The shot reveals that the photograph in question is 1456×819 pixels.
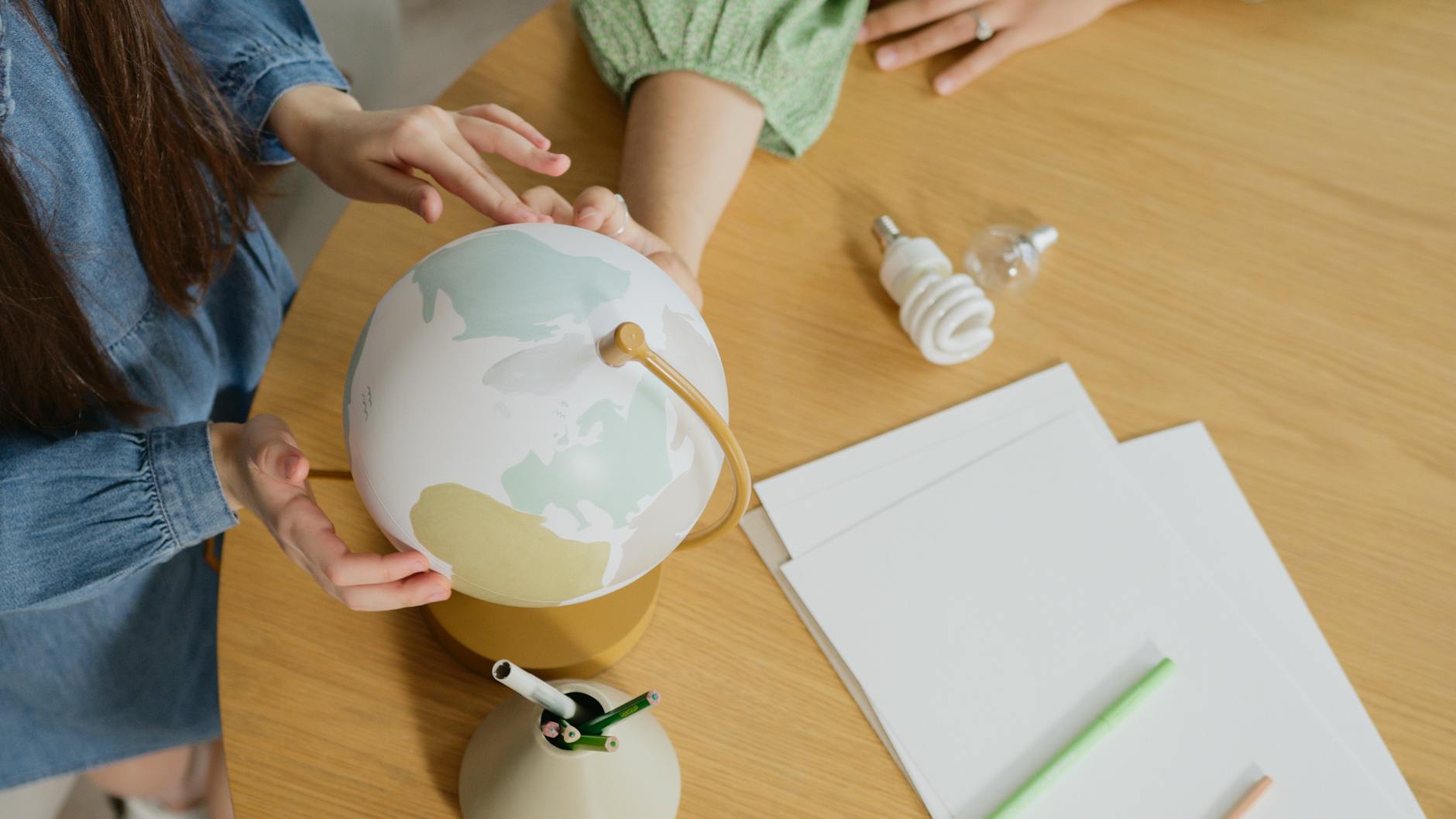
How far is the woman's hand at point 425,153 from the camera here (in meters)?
0.58

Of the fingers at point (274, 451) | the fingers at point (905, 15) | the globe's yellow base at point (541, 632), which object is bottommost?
the globe's yellow base at point (541, 632)

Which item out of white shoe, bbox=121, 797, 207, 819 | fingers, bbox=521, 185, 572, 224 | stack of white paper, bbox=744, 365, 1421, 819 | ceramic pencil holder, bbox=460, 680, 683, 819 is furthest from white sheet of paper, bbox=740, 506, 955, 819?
white shoe, bbox=121, 797, 207, 819

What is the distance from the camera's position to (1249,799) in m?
0.52

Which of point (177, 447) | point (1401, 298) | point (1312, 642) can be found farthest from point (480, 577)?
point (1401, 298)

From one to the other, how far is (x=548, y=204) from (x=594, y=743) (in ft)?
1.06

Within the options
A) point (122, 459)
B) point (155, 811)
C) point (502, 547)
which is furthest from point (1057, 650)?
point (155, 811)

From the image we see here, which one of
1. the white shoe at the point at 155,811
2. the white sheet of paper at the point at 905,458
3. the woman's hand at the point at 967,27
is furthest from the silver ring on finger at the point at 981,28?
the white shoe at the point at 155,811

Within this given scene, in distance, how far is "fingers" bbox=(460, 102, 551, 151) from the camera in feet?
1.99

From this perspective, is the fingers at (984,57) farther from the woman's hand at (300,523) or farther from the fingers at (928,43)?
the woman's hand at (300,523)

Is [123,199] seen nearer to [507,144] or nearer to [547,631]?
[507,144]

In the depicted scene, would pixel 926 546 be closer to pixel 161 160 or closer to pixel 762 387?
pixel 762 387

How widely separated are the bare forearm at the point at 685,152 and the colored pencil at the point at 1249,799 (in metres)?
0.45

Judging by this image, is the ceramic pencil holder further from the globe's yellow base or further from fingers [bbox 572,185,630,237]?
fingers [bbox 572,185,630,237]

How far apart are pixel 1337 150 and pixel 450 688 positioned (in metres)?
0.77
